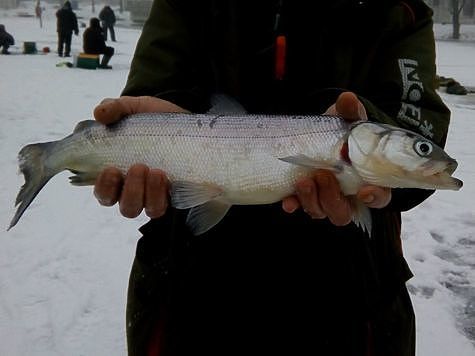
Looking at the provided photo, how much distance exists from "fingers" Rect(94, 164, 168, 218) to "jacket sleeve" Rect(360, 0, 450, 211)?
0.69 metres

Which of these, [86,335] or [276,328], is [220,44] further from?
[86,335]

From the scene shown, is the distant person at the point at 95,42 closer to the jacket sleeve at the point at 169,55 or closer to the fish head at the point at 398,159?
the jacket sleeve at the point at 169,55

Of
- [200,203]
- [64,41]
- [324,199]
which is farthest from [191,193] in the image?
[64,41]

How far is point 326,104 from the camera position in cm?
183

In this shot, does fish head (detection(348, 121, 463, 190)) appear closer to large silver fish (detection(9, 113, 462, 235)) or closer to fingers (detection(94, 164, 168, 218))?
large silver fish (detection(9, 113, 462, 235))

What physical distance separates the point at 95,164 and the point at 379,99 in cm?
99

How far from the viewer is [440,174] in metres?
1.64

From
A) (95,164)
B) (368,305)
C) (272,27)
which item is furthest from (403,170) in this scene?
(95,164)

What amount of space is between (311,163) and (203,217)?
0.37 m

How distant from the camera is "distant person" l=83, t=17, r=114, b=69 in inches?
561

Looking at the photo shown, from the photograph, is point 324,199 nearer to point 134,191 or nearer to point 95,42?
point 134,191

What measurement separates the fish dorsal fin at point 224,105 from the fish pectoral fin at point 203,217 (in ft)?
1.03

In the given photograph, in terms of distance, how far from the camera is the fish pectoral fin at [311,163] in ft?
5.52

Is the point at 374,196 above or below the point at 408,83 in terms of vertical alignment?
below
